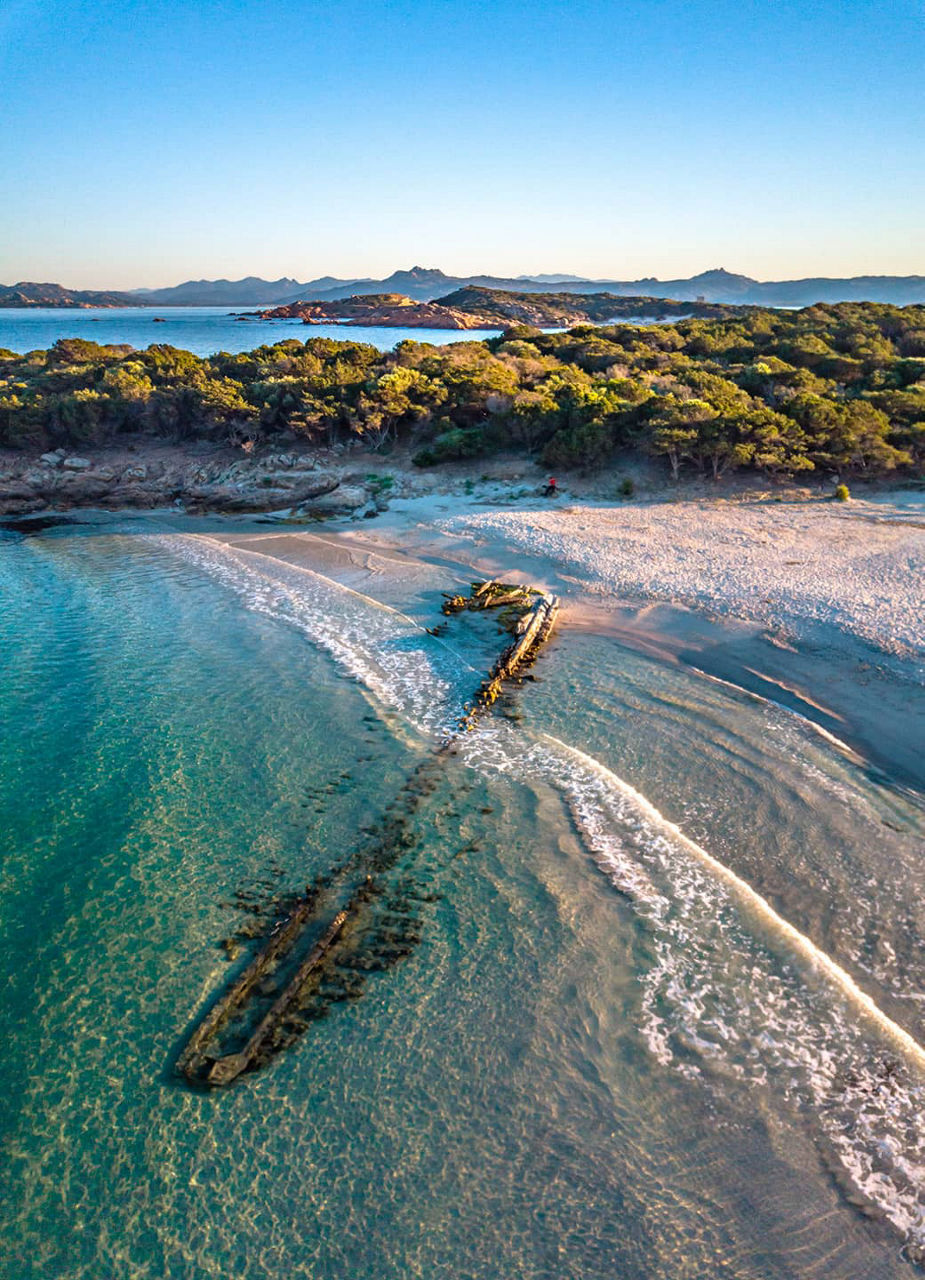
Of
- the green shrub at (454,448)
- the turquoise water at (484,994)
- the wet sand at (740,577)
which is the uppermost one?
the green shrub at (454,448)

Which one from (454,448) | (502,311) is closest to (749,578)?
(454,448)

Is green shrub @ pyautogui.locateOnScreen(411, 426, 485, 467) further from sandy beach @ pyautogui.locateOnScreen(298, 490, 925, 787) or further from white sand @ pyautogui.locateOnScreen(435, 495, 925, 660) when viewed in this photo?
white sand @ pyautogui.locateOnScreen(435, 495, 925, 660)

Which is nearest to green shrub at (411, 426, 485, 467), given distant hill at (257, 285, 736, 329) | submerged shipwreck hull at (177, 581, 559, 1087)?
submerged shipwreck hull at (177, 581, 559, 1087)

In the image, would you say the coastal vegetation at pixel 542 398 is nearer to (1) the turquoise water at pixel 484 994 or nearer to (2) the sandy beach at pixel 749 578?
(2) the sandy beach at pixel 749 578

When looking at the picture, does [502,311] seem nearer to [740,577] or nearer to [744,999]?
[740,577]

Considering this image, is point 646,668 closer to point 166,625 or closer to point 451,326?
point 166,625

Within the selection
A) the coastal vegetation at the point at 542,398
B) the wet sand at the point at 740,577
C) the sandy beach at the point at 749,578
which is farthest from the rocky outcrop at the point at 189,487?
the sandy beach at the point at 749,578

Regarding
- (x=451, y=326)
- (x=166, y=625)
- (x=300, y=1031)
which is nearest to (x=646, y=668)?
(x=300, y=1031)
